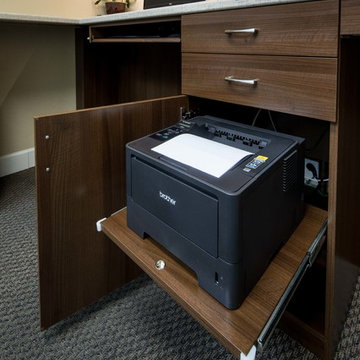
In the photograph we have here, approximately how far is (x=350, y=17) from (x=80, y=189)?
800 mm

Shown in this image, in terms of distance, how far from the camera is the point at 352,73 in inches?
30.6

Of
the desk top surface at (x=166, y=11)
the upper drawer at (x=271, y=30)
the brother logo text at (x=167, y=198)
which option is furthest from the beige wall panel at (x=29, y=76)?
the brother logo text at (x=167, y=198)

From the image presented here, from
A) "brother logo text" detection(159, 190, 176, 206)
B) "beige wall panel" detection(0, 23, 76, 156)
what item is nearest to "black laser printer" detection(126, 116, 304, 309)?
"brother logo text" detection(159, 190, 176, 206)

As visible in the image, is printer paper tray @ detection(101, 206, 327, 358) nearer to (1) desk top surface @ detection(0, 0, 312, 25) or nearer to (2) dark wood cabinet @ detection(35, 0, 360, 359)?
(2) dark wood cabinet @ detection(35, 0, 360, 359)

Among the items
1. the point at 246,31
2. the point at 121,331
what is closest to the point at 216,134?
the point at 246,31

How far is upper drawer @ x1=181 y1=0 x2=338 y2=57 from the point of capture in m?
0.69

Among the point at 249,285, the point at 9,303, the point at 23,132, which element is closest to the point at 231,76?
the point at 249,285

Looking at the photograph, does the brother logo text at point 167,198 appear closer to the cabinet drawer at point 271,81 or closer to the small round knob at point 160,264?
the small round knob at point 160,264

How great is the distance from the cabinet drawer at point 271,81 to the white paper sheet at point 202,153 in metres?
0.16

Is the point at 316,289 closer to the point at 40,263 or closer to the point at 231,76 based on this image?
the point at 231,76

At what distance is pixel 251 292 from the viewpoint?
2.30ft

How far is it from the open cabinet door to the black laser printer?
15cm

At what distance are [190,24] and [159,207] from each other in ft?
1.91

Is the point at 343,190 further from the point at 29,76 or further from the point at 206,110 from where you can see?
the point at 29,76
